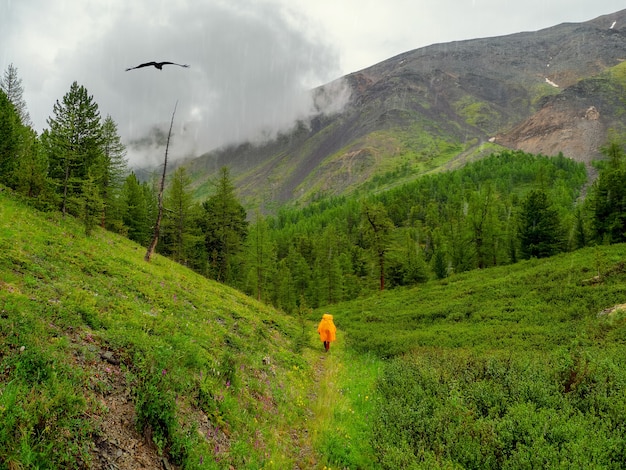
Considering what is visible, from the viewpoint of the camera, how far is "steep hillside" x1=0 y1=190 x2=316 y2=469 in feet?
16.9

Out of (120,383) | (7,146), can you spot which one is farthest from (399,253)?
(120,383)

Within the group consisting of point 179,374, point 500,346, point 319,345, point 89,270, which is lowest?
point 319,345

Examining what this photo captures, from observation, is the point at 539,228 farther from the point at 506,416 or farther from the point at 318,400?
the point at 506,416

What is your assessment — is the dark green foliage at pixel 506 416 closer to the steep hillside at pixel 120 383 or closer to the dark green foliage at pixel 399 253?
the steep hillside at pixel 120 383

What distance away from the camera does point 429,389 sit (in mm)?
11117

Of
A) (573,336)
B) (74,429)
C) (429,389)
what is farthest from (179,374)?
(573,336)

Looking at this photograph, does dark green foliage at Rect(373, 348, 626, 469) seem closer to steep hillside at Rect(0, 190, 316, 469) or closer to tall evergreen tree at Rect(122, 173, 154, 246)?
steep hillside at Rect(0, 190, 316, 469)

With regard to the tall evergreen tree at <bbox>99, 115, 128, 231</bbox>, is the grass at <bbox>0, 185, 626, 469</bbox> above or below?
below

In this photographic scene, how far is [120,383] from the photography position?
702 cm

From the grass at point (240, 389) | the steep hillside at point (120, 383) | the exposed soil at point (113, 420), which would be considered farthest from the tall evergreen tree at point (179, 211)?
the exposed soil at point (113, 420)

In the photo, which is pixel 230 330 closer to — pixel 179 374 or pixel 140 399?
pixel 179 374

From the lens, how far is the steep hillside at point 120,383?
516cm

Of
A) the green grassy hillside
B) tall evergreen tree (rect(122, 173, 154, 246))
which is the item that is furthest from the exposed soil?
tall evergreen tree (rect(122, 173, 154, 246))

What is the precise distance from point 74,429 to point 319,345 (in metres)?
18.7
